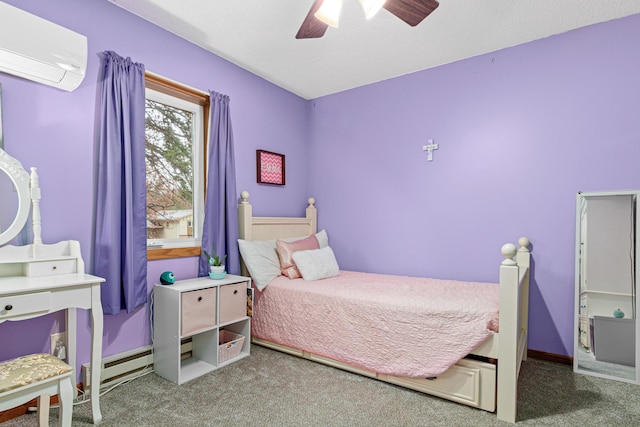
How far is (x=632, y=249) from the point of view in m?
A: 2.29

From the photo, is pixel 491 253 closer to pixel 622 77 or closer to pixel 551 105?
pixel 551 105

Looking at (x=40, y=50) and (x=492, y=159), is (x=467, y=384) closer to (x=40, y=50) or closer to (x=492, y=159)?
(x=492, y=159)

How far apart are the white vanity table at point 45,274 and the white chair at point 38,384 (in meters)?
0.21

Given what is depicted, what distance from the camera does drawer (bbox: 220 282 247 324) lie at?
2.48 meters

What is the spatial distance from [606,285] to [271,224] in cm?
266

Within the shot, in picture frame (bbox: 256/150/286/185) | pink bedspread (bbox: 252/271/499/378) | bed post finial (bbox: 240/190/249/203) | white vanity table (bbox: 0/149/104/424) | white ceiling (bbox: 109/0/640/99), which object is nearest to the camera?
white vanity table (bbox: 0/149/104/424)

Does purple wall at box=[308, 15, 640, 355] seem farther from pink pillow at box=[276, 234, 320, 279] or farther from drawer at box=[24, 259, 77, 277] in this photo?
drawer at box=[24, 259, 77, 277]

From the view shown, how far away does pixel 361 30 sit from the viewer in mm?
2467

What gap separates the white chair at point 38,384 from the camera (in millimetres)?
1340

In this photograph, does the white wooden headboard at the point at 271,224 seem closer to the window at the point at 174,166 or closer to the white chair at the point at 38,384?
the window at the point at 174,166

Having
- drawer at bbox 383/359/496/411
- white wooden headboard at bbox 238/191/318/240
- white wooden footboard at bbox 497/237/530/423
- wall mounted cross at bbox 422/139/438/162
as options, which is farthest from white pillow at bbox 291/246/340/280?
white wooden footboard at bbox 497/237/530/423

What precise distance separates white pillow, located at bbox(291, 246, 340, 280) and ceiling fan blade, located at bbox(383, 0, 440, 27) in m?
1.90

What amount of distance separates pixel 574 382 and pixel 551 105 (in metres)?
1.96

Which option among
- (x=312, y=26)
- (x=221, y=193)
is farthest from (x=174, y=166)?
(x=312, y=26)
